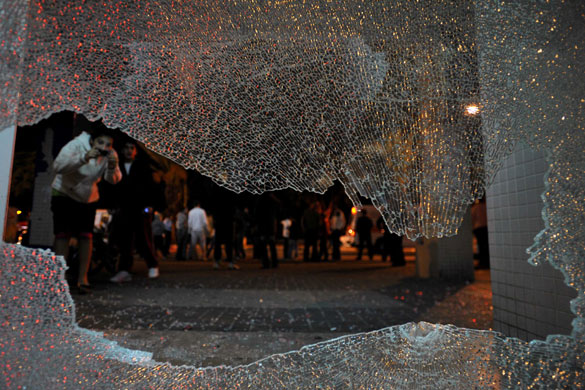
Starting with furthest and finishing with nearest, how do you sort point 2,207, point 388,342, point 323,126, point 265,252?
point 265,252 < point 323,126 < point 388,342 < point 2,207

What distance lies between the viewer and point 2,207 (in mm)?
1350

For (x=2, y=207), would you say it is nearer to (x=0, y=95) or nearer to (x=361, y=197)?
(x=0, y=95)

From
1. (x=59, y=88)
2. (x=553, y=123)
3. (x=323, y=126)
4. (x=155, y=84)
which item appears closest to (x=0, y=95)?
(x=59, y=88)

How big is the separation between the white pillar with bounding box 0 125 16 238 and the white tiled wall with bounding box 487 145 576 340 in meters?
2.19

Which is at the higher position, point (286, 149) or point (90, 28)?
point (90, 28)

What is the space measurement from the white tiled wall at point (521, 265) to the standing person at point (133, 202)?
14.4ft

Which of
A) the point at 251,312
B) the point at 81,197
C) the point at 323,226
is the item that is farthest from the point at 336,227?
the point at 81,197

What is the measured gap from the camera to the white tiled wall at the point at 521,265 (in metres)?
1.82

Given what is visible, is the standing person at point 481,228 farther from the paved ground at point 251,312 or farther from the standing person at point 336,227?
the standing person at point 336,227

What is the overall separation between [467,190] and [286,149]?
2.66ft

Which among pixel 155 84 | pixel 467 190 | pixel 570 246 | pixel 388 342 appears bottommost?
pixel 388 342

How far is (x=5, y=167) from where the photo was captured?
1.36 metres

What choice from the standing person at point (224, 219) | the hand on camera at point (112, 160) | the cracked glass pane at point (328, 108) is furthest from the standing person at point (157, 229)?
the cracked glass pane at point (328, 108)

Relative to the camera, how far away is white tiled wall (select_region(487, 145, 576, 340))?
182 cm
